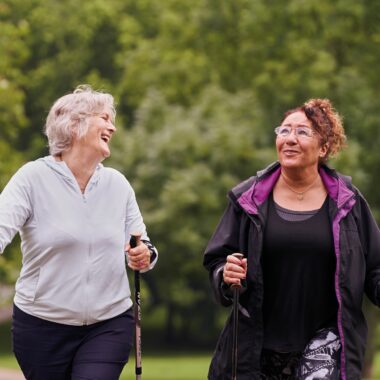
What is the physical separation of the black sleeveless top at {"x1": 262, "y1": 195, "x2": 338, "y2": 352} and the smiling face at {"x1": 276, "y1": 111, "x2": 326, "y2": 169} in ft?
1.14

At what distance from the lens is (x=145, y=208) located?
2984cm

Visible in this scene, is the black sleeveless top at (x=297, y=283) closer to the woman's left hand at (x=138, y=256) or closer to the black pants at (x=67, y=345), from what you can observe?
the woman's left hand at (x=138, y=256)

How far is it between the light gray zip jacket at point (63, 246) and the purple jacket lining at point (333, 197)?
702mm

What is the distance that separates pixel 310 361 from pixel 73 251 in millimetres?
1335

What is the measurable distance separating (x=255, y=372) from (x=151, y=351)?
36.6 meters

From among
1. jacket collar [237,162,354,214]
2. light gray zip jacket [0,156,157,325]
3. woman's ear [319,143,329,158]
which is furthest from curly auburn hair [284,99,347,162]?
light gray zip jacket [0,156,157,325]

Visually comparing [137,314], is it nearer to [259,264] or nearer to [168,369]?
[259,264]

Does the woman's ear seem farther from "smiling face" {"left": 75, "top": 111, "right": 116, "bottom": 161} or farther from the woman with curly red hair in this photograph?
"smiling face" {"left": 75, "top": 111, "right": 116, "bottom": 161}

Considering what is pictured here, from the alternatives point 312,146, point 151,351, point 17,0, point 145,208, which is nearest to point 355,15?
point 145,208

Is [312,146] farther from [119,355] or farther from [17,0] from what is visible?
[17,0]

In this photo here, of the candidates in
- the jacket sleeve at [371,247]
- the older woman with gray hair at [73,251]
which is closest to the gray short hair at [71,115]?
the older woman with gray hair at [73,251]

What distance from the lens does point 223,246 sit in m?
5.64

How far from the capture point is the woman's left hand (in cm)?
554

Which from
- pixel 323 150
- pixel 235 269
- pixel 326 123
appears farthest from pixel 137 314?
pixel 326 123
